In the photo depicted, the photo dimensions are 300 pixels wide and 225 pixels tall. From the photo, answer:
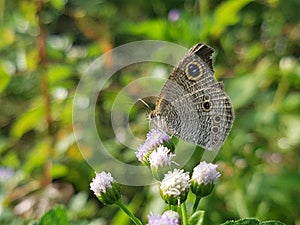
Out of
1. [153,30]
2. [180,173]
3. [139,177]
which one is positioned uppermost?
[180,173]

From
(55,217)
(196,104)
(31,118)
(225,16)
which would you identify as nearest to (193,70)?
(196,104)

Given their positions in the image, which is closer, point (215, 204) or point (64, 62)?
point (215, 204)

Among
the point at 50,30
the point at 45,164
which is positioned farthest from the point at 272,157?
the point at 50,30

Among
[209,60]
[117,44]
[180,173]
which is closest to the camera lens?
[180,173]

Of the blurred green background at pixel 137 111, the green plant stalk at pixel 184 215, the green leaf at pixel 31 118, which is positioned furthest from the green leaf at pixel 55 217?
the green leaf at pixel 31 118

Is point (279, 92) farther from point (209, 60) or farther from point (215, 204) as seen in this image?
point (209, 60)

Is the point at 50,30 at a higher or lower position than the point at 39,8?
lower

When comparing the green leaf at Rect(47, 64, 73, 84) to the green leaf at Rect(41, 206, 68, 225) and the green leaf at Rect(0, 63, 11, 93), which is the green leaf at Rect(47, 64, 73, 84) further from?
the green leaf at Rect(41, 206, 68, 225)

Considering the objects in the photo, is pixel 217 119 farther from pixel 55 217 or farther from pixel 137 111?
pixel 137 111
